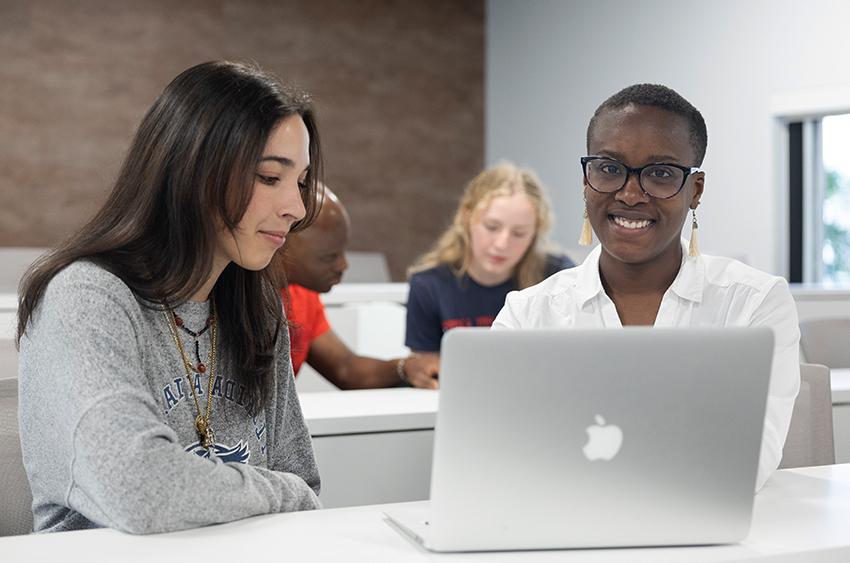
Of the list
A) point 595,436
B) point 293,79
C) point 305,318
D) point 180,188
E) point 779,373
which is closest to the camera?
Result: point 595,436

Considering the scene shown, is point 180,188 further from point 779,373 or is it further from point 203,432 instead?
point 779,373

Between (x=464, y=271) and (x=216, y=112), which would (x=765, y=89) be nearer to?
(x=464, y=271)

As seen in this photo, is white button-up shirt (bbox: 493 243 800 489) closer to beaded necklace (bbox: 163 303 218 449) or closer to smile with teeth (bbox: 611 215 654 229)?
smile with teeth (bbox: 611 215 654 229)

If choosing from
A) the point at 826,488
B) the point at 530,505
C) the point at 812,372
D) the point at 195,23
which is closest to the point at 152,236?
the point at 530,505

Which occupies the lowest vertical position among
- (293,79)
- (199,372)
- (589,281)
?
A: (199,372)

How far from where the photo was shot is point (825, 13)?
487 centimetres

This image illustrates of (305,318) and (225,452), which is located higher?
(305,318)

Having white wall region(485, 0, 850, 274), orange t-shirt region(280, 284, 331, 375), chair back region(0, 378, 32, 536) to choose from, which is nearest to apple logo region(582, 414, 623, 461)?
chair back region(0, 378, 32, 536)

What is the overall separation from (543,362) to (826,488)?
24.4 inches

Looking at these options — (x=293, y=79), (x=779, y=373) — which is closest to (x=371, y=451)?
(x=779, y=373)

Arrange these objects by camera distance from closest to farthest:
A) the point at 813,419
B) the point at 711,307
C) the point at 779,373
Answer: the point at 779,373
the point at 711,307
the point at 813,419

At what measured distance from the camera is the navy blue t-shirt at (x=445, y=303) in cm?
292

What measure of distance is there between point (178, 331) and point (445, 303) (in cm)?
162

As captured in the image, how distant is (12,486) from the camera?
1.37 metres
